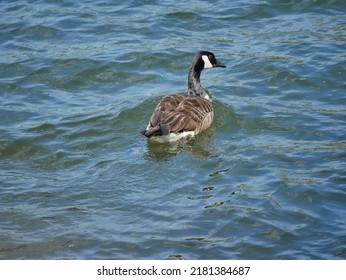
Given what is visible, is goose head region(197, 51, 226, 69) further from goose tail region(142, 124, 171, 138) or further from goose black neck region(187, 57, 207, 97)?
goose tail region(142, 124, 171, 138)

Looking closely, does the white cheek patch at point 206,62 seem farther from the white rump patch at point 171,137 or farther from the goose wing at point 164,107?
the white rump patch at point 171,137

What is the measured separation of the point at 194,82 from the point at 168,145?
1993mm

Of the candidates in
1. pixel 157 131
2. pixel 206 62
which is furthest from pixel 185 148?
pixel 206 62

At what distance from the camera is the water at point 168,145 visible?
8.17m

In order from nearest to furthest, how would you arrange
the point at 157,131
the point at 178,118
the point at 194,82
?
the point at 157,131 < the point at 178,118 < the point at 194,82

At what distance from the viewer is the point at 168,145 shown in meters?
11.1

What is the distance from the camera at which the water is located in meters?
8.17

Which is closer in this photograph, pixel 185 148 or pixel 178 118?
pixel 185 148

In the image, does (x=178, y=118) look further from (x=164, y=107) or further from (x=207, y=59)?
(x=207, y=59)

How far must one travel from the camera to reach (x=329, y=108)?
468 inches

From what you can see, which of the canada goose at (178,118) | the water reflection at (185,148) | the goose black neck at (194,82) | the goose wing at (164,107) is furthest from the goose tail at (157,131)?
the goose black neck at (194,82)

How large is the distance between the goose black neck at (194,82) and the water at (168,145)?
0.42m

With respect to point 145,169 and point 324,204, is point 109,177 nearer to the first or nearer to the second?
point 145,169

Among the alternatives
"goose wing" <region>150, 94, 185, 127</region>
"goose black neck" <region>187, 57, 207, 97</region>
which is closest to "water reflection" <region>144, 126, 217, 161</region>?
"goose wing" <region>150, 94, 185, 127</region>
